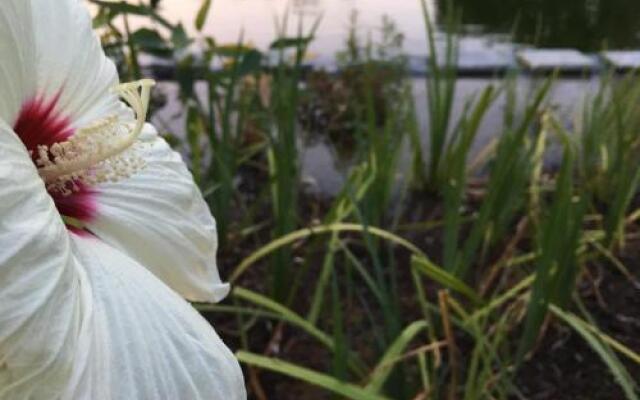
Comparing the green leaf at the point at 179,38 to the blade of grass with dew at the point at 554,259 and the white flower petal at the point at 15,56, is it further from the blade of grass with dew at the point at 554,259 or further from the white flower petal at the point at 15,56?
the white flower petal at the point at 15,56

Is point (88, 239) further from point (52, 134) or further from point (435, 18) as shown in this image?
point (435, 18)

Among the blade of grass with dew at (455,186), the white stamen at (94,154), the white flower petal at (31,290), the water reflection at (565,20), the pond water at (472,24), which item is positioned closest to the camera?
the white flower petal at (31,290)

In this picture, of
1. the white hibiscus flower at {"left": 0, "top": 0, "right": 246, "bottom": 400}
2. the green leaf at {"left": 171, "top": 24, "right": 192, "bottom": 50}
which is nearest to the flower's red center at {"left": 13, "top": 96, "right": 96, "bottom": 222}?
the white hibiscus flower at {"left": 0, "top": 0, "right": 246, "bottom": 400}

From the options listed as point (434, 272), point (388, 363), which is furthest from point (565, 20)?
point (388, 363)

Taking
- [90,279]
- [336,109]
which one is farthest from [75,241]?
[336,109]

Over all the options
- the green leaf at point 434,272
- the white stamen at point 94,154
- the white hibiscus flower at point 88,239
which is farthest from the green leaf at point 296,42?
the white stamen at point 94,154
